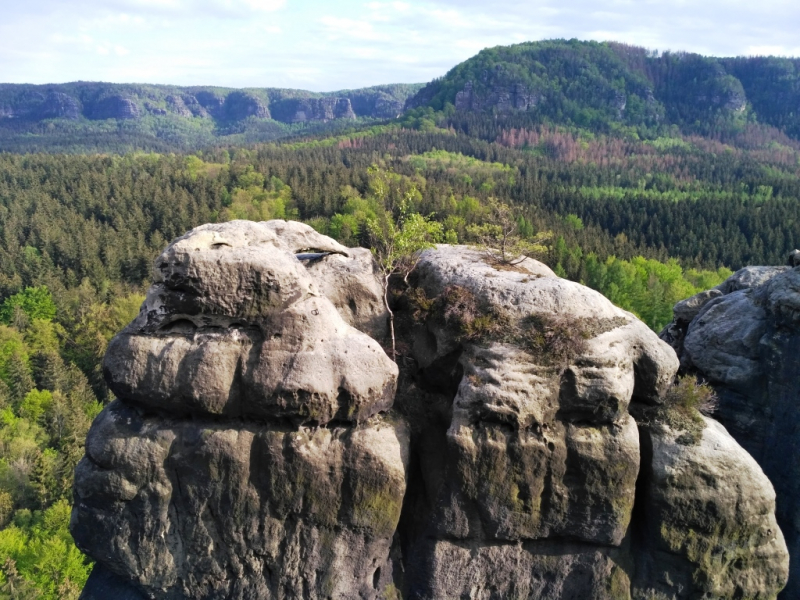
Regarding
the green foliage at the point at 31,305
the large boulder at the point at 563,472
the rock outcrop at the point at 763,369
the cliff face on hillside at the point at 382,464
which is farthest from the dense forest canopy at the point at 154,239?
the rock outcrop at the point at 763,369

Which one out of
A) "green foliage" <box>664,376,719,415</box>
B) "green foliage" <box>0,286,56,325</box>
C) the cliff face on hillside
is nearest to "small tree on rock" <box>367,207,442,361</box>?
the cliff face on hillside

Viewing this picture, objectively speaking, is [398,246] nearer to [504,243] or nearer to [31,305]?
[504,243]

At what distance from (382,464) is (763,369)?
14307 millimetres

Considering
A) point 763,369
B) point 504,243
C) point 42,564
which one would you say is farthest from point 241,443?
point 42,564

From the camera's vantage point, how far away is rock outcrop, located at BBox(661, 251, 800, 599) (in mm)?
19094

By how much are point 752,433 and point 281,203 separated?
8016 centimetres

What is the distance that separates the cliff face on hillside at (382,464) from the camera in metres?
14.3

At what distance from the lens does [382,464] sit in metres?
14.4

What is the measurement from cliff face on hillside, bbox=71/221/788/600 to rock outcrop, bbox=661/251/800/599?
5446 mm

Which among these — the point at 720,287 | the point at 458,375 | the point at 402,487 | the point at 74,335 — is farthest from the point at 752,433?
the point at 74,335

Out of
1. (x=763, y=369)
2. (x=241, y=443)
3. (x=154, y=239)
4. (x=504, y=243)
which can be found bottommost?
(x=154, y=239)

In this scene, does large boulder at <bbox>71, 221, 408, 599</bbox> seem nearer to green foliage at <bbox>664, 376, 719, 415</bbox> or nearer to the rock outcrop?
green foliage at <bbox>664, 376, 719, 415</bbox>

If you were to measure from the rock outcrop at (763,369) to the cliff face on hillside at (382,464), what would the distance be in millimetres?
5446

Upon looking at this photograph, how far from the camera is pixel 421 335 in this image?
17.0 m
